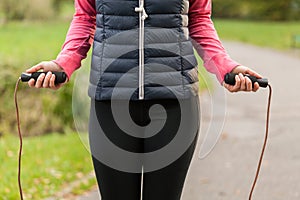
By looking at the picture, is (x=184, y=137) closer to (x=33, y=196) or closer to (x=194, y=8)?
(x=194, y=8)

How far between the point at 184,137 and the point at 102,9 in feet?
2.05

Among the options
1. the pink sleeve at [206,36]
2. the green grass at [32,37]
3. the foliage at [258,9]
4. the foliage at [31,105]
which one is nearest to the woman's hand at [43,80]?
the pink sleeve at [206,36]

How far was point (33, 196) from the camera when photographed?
5145 mm

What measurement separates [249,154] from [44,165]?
217cm

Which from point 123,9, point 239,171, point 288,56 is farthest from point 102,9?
point 288,56

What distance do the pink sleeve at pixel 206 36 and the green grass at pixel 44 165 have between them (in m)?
2.62

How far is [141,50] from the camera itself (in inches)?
103

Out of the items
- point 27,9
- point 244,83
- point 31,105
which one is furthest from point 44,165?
point 27,9

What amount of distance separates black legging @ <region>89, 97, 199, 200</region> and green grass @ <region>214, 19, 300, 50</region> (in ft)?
59.7

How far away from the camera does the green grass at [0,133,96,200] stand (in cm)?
531

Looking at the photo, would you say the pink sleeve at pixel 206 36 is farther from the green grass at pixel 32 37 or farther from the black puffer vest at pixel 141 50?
the green grass at pixel 32 37

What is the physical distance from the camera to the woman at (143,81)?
264 centimetres

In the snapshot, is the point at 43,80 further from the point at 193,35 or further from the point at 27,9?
the point at 27,9

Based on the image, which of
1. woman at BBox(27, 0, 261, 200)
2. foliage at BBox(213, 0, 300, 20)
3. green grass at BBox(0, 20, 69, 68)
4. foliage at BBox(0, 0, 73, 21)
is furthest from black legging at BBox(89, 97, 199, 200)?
foliage at BBox(213, 0, 300, 20)
